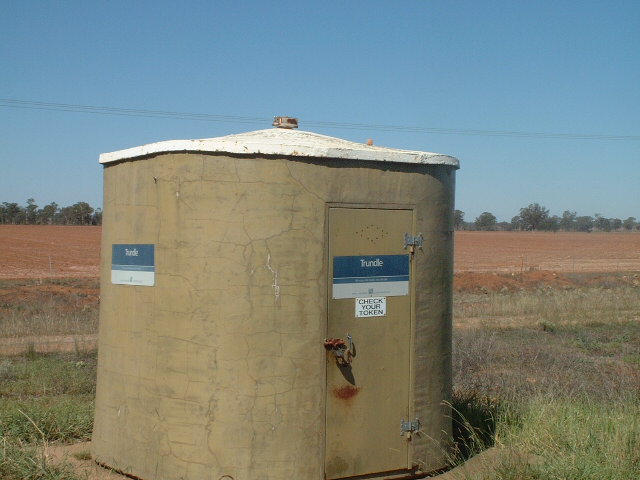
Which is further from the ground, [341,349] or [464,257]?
[341,349]

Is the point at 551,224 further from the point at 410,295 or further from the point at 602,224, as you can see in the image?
the point at 410,295

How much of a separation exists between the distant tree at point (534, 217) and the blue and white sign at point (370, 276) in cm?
11013

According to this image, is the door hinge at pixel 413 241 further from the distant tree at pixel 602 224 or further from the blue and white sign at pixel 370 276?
the distant tree at pixel 602 224

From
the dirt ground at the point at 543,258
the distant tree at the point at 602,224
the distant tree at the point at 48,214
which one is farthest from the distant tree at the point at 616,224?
the distant tree at the point at 48,214

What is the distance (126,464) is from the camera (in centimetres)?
529

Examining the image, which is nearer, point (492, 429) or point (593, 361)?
point (492, 429)

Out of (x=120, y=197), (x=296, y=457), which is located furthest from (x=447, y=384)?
(x=120, y=197)

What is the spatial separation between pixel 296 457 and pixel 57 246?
49416mm

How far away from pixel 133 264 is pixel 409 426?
7.72ft

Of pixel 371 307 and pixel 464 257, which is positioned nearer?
pixel 371 307

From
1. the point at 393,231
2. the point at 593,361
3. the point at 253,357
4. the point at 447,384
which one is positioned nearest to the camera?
the point at 253,357

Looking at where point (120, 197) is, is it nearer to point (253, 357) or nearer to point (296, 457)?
point (253, 357)

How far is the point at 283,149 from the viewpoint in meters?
4.87

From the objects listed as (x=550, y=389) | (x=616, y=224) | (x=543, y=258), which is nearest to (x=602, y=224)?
(x=616, y=224)
